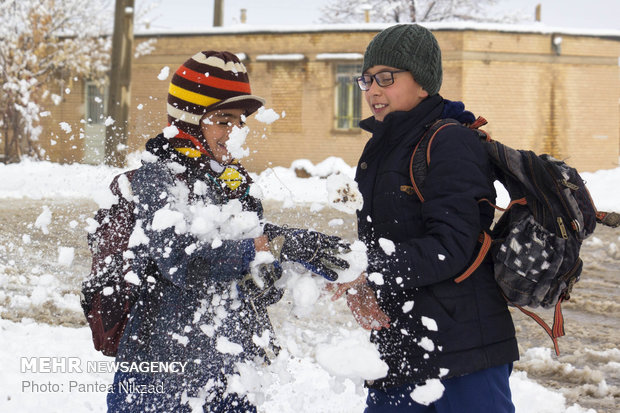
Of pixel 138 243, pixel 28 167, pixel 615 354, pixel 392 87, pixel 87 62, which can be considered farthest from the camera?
pixel 87 62

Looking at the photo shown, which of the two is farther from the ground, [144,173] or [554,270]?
[144,173]

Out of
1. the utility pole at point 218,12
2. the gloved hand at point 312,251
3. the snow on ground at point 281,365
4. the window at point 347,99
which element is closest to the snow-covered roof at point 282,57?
the window at point 347,99

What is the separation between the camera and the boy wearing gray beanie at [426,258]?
180 cm

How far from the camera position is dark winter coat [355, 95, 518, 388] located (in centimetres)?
179

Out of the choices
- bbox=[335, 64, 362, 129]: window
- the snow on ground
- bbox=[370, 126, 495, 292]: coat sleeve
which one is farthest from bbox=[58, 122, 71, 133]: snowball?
bbox=[335, 64, 362, 129]: window

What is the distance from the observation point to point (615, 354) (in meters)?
4.52

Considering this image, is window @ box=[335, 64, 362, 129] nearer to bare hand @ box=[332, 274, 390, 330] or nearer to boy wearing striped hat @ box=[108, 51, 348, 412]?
boy wearing striped hat @ box=[108, 51, 348, 412]

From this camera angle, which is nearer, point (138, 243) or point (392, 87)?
point (138, 243)

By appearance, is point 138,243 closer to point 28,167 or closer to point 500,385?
point 500,385

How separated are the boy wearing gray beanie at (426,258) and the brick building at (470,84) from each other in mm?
17126

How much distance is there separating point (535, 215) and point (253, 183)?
930 millimetres

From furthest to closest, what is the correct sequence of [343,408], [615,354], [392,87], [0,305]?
[0,305], [615,354], [343,408], [392,87]

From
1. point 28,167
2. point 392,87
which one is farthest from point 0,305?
point 28,167

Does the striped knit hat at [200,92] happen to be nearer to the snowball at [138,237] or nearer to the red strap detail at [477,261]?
the snowball at [138,237]
